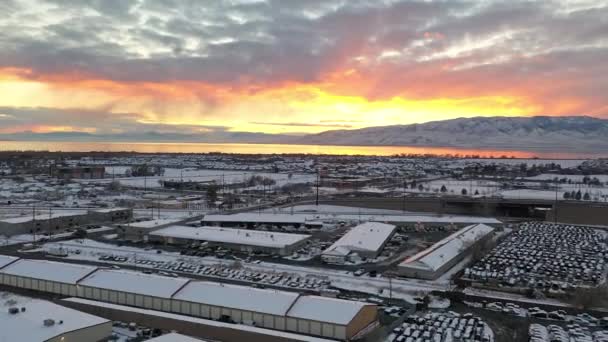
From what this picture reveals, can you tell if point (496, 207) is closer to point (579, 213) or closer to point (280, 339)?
point (579, 213)

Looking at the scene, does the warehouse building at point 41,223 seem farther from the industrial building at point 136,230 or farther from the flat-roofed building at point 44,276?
the flat-roofed building at point 44,276

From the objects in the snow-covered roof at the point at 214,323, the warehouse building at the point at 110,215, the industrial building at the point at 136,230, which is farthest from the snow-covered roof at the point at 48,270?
the warehouse building at the point at 110,215

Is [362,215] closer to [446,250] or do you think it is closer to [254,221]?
[254,221]

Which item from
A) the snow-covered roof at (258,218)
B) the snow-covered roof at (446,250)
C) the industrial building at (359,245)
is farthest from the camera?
the snow-covered roof at (258,218)

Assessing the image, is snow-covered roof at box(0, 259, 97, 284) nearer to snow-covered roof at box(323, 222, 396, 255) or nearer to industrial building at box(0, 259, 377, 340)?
industrial building at box(0, 259, 377, 340)

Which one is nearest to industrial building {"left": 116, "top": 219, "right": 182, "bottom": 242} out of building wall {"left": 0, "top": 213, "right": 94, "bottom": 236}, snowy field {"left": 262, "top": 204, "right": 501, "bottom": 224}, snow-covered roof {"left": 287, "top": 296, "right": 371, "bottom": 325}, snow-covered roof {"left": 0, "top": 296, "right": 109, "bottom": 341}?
building wall {"left": 0, "top": 213, "right": 94, "bottom": 236}

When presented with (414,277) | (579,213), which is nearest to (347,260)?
(414,277)

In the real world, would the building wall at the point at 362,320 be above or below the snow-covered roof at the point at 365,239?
below
